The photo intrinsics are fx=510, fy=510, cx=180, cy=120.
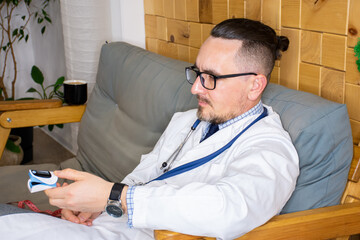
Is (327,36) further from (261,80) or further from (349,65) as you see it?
(261,80)

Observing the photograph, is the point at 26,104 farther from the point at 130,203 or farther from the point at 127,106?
the point at 130,203

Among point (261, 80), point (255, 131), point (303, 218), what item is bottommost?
point (303, 218)

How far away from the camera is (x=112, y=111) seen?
2.26 m

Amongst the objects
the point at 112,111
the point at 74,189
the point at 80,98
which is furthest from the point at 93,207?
the point at 80,98

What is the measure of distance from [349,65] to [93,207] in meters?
0.85

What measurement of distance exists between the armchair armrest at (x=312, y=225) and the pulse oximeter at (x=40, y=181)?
1.07 feet

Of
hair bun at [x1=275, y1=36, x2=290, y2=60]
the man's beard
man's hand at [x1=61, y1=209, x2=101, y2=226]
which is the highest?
hair bun at [x1=275, y1=36, x2=290, y2=60]

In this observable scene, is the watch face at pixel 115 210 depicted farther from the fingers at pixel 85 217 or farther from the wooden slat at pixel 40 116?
the wooden slat at pixel 40 116

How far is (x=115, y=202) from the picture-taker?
4.13ft

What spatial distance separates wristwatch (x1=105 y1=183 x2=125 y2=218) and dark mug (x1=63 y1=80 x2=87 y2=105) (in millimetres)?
1232

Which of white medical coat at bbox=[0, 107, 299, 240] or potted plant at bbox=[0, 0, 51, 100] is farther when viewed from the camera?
potted plant at bbox=[0, 0, 51, 100]

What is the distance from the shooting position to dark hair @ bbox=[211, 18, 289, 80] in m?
1.43

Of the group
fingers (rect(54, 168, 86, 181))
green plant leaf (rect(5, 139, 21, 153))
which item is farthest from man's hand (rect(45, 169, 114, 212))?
green plant leaf (rect(5, 139, 21, 153))

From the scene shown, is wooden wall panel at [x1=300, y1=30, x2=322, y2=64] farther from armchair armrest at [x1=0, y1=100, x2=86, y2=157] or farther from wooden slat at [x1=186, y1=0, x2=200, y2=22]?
armchair armrest at [x1=0, y1=100, x2=86, y2=157]
